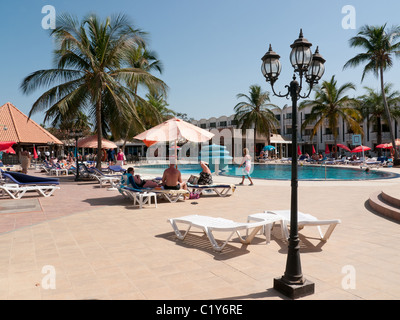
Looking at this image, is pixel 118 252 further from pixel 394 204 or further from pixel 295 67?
pixel 394 204

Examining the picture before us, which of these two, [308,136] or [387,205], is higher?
[308,136]

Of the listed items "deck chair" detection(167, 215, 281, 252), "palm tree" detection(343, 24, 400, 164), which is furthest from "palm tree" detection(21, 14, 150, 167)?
"palm tree" detection(343, 24, 400, 164)

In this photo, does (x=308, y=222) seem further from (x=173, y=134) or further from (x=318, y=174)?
(x=318, y=174)

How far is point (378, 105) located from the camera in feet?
113

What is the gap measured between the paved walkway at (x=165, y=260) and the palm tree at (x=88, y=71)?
28.6 ft

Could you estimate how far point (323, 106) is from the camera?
105ft

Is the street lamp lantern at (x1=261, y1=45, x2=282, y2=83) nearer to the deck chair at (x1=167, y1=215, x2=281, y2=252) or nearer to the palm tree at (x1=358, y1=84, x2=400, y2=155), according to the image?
the deck chair at (x1=167, y1=215, x2=281, y2=252)

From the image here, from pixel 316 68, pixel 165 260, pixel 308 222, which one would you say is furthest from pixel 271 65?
pixel 165 260

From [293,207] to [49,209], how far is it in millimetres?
6579

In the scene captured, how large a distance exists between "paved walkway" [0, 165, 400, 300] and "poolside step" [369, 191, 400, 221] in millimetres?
293

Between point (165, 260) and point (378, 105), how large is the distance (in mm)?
37521

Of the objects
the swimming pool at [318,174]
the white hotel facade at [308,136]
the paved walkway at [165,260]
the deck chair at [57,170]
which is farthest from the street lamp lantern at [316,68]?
the white hotel facade at [308,136]

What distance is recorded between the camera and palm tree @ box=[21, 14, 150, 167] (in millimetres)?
14336

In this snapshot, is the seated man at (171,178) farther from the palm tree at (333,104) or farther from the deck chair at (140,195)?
the palm tree at (333,104)
